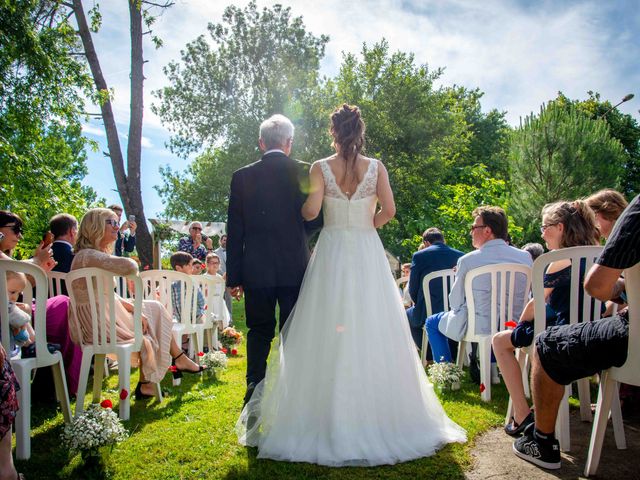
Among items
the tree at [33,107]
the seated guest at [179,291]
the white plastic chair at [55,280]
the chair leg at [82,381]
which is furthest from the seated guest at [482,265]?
the tree at [33,107]

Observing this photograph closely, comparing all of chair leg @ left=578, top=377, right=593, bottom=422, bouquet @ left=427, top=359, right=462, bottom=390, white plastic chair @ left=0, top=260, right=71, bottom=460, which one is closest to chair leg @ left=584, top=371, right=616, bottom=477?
chair leg @ left=578, top=377, right=593, bottom=422

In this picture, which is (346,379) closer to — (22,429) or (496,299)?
(496,299)

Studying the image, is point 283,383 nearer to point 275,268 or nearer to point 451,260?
point 275,268

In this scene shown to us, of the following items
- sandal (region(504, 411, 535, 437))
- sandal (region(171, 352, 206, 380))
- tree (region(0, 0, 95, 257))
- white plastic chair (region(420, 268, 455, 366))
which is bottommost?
sandal (region(171, 352, 206, 380))

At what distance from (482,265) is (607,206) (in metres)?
1.10

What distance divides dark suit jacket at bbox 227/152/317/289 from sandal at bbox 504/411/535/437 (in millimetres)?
1686

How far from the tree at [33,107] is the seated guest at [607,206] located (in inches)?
301

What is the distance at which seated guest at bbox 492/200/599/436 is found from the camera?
2.97 metres

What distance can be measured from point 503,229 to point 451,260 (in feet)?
3.39

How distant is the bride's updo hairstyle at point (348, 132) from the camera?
10.1 feet

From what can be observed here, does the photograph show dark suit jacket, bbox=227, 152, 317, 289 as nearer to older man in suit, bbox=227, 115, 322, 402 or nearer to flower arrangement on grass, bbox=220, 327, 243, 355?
older man in suit, bbox=227, 115, 322, 402

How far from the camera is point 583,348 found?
2.18 m

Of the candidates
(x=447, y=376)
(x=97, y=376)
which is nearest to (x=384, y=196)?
(x=447, y=376)

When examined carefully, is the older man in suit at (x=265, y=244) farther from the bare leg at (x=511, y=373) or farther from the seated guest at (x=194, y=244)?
the seated guest at (x=194, y=244)
